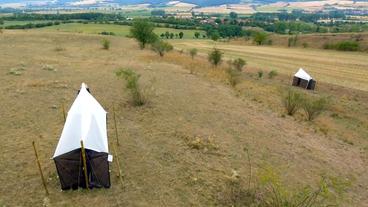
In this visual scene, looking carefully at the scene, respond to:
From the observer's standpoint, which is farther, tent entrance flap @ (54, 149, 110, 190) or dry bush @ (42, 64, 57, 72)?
dry bush @ (42, 64, 57, 72)

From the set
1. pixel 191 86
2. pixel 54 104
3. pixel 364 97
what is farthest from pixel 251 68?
pixel 54 104

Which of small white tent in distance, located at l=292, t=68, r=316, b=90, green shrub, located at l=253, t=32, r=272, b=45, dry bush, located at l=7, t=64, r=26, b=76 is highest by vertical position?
dry bush, located at l=7, t=64, r=26, b=76

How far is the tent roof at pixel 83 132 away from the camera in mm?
10953

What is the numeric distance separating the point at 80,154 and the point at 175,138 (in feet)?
19.0

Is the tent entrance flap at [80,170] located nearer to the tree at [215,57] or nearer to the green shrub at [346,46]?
the tree at [215,57]

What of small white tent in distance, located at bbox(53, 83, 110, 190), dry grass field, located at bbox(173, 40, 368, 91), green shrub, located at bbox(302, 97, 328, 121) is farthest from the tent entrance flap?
dry grass field, located at bbox(173, 40, 368, 91)

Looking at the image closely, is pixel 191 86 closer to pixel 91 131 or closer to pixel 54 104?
pixel 54 104

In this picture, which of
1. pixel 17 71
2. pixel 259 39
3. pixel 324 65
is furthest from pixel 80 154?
pixel 259 39

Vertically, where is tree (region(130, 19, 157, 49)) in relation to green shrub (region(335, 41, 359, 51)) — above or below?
above

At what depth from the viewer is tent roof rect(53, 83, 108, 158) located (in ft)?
35.9

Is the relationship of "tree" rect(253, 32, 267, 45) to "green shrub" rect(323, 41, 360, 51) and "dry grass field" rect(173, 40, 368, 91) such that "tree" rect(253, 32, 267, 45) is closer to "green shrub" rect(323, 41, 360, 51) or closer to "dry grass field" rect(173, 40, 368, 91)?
"green shrub" rect(323, 41, 360, 51)

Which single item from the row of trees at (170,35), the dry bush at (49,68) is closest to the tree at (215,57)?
the dry bush at (49,68)

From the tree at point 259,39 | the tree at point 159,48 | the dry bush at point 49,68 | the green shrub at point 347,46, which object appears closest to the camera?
the dry bush at point 49,68

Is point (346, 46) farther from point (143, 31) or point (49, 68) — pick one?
point (49, 68)
